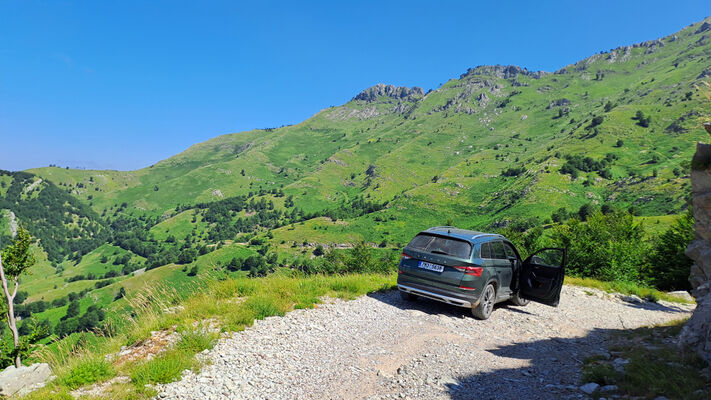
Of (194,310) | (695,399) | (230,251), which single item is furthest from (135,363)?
(230,251)

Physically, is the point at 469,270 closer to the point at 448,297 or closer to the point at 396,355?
the point at 448,297

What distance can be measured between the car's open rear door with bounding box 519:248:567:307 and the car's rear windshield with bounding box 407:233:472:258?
3.02 metres

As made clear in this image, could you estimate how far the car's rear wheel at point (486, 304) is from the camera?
377 inches

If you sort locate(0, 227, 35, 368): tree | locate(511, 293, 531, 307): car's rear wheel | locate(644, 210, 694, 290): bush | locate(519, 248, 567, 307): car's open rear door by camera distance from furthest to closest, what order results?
locate(644, 210, 694, 290): bush → locate(0, 227, 35, 368): tree → locate(511, 293, 531, 307): car's rear wheel → locate(519, 248, 567, 307): car's open rear door

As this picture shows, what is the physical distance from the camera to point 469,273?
9.27m

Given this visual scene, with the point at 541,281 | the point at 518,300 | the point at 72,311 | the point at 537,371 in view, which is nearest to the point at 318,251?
the point at 72,311

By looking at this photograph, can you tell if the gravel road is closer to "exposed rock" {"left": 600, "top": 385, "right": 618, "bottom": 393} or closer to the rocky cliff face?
"exposed rock" {"left": 600, "top": 385, "right": 618, "bottom": 393}

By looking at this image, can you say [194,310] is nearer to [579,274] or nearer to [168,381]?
[168,381]

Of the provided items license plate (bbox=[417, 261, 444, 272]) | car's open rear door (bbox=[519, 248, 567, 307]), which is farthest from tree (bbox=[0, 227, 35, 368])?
car's open rear door (bbox=[519, 248, 567, 307])

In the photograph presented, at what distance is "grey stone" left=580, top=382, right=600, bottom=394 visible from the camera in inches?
211

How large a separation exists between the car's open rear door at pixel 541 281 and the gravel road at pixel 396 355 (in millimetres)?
677

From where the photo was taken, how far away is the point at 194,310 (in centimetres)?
797

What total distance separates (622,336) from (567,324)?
58.2 inches

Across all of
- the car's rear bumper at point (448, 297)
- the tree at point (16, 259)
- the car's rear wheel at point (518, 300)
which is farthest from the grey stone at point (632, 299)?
the tree at point (16, 259)
